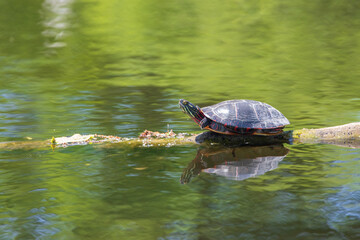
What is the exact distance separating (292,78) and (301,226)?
9943mm

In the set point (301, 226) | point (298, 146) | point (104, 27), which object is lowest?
point (301, 226)

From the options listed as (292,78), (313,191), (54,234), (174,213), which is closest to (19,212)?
(54,234)

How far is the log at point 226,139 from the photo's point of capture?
7664 millimetres

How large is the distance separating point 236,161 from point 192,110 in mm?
1148

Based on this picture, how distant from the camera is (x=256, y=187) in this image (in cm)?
619

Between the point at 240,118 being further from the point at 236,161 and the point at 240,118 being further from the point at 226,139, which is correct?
the point at 236,161

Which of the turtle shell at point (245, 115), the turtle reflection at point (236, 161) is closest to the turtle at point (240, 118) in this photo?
the turtle shell at point (245, 115)

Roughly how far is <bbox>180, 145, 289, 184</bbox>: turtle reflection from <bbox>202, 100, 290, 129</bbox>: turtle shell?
411 millimetres

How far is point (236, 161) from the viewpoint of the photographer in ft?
23.7

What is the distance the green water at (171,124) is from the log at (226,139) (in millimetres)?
143

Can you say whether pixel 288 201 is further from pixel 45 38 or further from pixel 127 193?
pixel 45 38

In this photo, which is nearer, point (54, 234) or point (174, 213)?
point (54, 234)

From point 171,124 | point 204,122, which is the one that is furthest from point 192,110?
point 171,124

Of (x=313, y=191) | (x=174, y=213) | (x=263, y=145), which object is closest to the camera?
(x=174, y=213)
